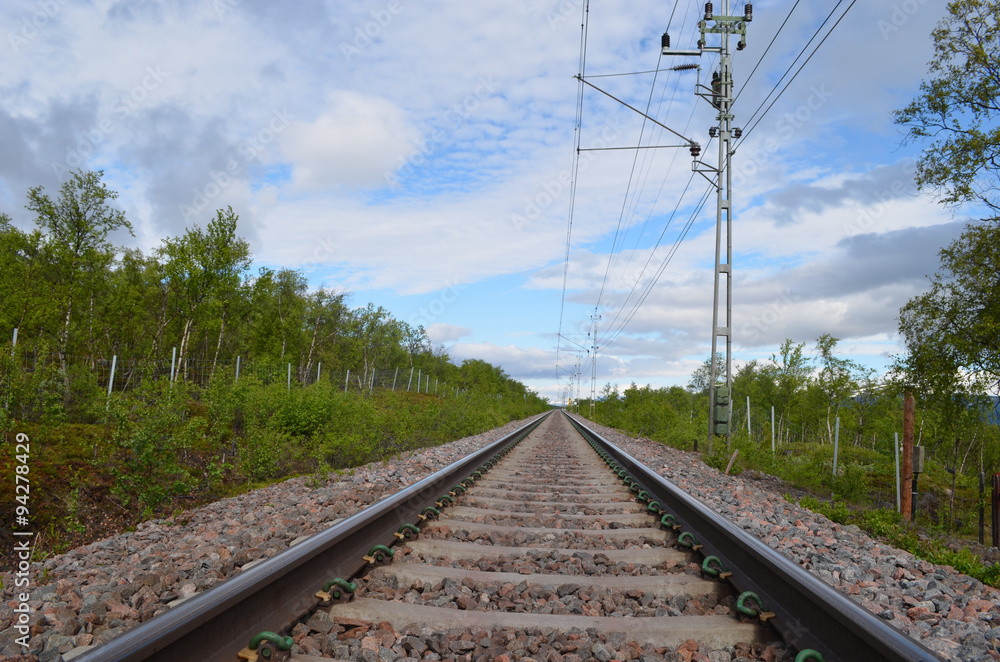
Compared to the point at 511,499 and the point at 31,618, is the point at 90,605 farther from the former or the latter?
the point at 511,499

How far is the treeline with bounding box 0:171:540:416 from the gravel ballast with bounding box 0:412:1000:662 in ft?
28.2

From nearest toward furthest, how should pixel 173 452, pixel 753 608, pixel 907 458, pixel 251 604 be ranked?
pixel 251 604, pixel 753 608, pixel 173 452, pixel 907 458

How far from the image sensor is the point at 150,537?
4461 millimetres

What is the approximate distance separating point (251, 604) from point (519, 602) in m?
1.11

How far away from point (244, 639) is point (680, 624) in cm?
159

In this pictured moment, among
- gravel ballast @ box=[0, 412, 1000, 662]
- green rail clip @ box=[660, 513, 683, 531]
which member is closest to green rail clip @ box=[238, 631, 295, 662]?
gravel ballast @ box=[0, 412, 1000, 662]

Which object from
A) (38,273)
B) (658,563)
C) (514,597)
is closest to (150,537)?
(514,597)

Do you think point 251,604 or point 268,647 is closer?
point 268,647

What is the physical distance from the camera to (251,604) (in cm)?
194

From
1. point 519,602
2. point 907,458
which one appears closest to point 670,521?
point 519,602

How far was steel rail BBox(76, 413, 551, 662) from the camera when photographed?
1481 millimetres

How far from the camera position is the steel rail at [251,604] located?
→ 1481mm

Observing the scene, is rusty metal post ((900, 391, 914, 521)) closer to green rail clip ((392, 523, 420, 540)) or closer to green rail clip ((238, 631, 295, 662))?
green rail clip ((392, 523, 420, 540))

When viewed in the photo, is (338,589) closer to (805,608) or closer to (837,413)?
(805,608)
